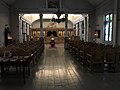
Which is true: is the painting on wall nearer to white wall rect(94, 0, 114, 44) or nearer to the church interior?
the church interior

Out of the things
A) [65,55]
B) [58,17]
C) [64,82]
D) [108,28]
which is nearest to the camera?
[64,82]

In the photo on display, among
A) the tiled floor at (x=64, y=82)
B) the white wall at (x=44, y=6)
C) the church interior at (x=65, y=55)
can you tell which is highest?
the white wall at (x=44, y=6)

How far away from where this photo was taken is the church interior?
644cm

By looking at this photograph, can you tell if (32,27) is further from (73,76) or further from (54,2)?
(73,76)

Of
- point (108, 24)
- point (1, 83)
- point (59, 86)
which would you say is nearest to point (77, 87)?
point (59, 86)

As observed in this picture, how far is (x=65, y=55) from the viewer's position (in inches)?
599

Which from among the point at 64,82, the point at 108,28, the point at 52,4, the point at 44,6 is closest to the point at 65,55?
the point at 108,28

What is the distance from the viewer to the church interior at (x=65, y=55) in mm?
6438

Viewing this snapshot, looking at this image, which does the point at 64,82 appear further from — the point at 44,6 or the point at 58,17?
the point at 44,6

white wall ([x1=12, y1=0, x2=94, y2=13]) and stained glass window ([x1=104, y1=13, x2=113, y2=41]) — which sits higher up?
white wall ([x1=12, y1=0, x2=94, y2=13])

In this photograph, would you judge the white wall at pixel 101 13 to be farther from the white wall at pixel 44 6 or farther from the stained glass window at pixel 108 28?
the white wall at pixel 44 6

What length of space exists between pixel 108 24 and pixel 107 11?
112 centimetres

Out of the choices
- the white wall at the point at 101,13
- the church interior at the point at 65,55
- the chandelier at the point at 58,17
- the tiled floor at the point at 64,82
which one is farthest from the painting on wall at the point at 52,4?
the tiled floor at the point at 64,82

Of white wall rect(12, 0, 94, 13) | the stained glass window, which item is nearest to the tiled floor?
the stained glass window
